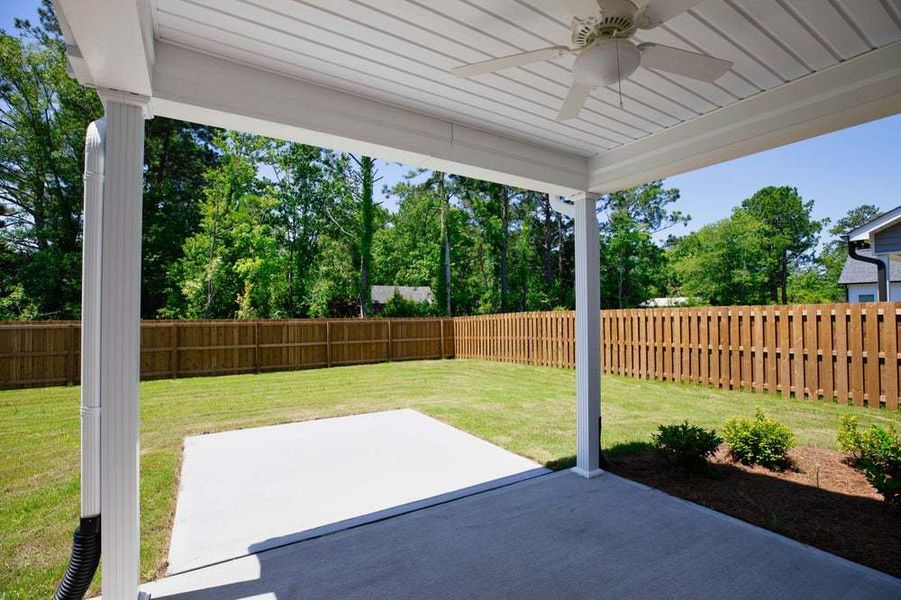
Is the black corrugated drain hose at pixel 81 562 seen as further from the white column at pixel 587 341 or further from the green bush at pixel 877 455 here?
the green bush at pixel 877 455

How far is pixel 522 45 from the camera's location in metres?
2.22

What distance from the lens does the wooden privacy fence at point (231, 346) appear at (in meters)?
8.50

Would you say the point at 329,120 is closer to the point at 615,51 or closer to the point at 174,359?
the point at 615,51

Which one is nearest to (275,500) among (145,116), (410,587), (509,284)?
(410,587)

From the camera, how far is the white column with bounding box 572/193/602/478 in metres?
3.68

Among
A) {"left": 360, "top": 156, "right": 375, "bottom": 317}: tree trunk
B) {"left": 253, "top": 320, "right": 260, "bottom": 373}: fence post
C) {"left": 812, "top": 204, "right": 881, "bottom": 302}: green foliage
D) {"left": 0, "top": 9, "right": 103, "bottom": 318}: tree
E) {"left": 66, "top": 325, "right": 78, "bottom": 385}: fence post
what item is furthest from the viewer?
{"left": 812, "top": 204, "right": 881, "bottom": 302}: green foliage

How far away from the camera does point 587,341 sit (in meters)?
3.78

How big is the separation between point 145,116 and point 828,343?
24.3 feet

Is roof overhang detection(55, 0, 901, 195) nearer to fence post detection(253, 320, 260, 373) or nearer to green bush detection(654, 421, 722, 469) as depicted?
green bush detection(654, 421, 722, 469)

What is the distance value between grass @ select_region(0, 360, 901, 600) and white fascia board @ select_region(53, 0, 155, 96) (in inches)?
97.4

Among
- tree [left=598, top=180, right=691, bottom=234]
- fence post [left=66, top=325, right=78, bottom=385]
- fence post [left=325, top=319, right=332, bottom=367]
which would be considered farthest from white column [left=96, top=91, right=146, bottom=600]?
tree [left=598, top=180, right=691, bottom=234]

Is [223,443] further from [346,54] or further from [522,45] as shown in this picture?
[522,45]

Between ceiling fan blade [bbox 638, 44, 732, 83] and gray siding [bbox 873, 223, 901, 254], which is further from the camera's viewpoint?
gray siding [bbox 873, 223, 901, 254]

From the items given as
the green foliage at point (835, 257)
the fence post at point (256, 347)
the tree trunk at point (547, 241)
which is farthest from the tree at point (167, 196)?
the green foliage at point (835, 257)
